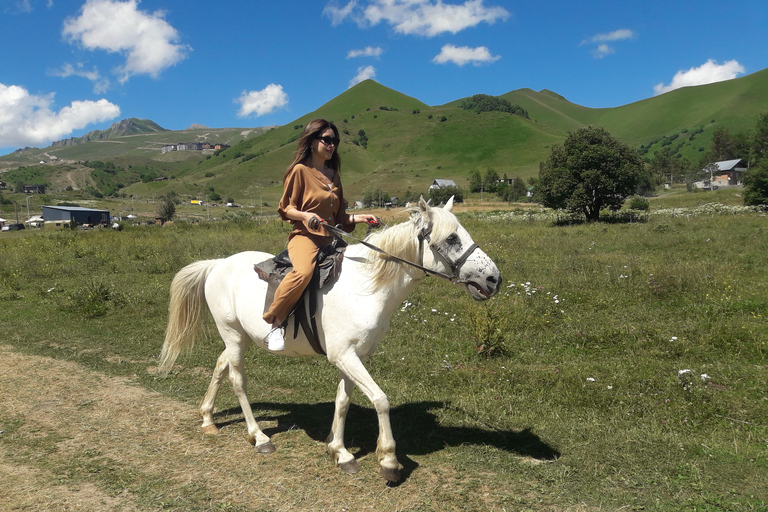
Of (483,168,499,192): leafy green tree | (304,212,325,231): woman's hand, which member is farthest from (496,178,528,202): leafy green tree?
(304,212,325,231): woman's hand

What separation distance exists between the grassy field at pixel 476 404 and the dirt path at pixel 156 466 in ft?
0.07

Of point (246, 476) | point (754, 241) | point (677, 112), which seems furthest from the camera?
point (677, 112)

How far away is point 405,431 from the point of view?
523 cm

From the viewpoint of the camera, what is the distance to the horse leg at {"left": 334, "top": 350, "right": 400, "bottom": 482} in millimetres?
4059

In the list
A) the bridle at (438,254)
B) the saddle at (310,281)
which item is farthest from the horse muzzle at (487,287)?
the saddle at (310,281)

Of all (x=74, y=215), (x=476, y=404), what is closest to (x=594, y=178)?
(x=476, y=404)

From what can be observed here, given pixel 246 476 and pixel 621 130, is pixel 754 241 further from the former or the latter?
pixel 621 130

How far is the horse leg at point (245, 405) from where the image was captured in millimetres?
4848

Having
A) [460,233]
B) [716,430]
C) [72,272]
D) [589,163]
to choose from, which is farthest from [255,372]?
[589,163]

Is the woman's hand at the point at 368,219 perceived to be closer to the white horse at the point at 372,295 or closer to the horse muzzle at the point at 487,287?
the white horse at the point at 372,295

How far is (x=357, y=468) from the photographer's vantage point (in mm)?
4375

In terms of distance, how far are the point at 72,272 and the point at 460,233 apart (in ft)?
55.2

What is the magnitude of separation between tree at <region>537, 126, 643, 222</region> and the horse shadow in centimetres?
2972

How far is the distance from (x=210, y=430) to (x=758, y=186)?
42.1 m
